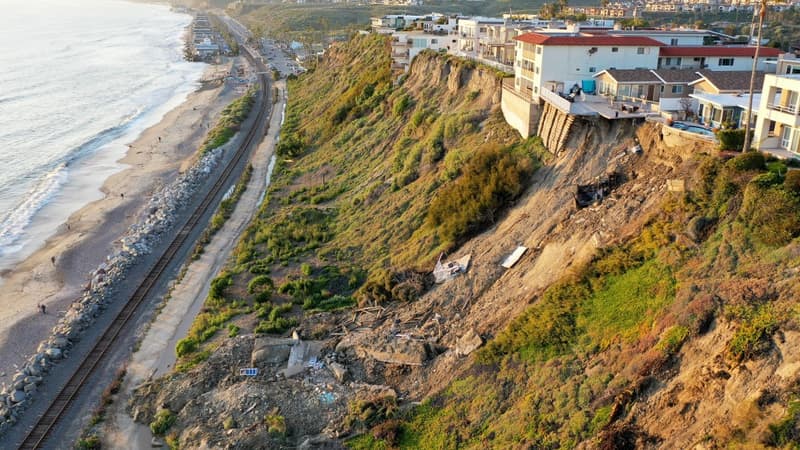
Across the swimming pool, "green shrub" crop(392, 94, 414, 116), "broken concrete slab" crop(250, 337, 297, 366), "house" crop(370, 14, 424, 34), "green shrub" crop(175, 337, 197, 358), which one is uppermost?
"house" crop(370, 14, 424, 34)

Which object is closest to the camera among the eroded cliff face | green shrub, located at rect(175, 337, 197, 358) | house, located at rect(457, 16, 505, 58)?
green shrub, located at rect(175, 337, 197, 358)

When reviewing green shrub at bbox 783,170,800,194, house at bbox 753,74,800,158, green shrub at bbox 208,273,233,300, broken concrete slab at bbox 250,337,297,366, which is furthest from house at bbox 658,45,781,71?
green shrub at bbox 208,273,233,300

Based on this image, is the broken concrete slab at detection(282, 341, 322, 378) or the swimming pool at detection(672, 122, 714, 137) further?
the swimming pool at detection(672, 122, 714, 137)

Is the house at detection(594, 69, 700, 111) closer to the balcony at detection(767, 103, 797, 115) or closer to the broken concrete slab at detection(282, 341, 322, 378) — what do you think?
the balcony at detection(767, 103, 797, 115)

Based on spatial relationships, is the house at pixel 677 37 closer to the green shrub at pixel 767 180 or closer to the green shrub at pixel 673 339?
the green shrub at pixel 767 180

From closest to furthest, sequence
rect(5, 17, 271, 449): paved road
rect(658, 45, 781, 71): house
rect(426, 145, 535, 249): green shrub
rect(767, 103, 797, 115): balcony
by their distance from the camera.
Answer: rect(767, 103, 797, 115): balcony → rect(5, 17, 271, 449): paved road → rect(426, 145, 535, 249): green shrub → rect(658, 45, 781, 71): house

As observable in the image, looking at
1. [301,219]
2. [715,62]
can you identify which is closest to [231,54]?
[301,219]

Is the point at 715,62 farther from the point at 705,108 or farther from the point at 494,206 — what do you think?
the point at 494,206

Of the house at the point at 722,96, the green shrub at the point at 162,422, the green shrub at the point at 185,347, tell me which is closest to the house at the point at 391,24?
the house at the point at 722,96
